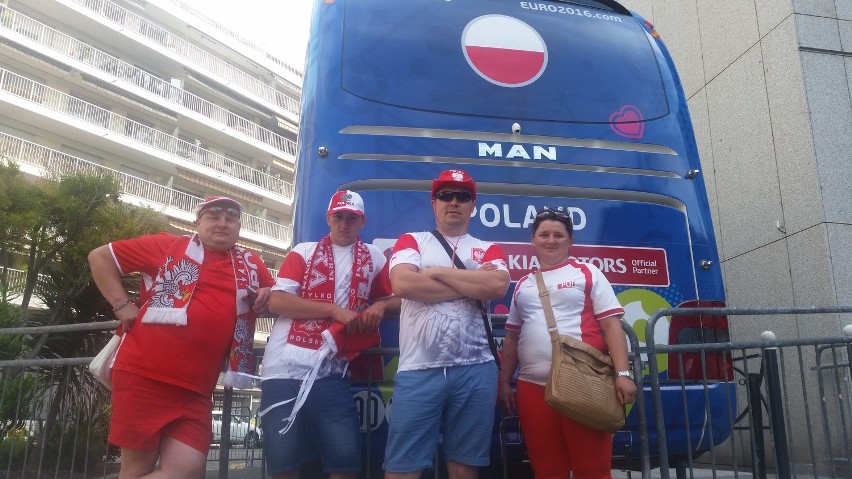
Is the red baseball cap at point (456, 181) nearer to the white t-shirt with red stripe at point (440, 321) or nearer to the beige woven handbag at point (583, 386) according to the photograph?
the white t-shirt with red stripe at point (440, 321)

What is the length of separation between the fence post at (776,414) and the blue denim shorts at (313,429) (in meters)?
2.29

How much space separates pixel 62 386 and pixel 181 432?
7.01 feet

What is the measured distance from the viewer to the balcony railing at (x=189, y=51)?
2819 centimetres

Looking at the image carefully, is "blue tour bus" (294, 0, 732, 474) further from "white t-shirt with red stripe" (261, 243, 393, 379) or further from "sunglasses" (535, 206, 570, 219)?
"sunglasses" (535, 206, 570, 219)

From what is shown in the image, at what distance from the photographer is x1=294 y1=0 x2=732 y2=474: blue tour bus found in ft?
11.5

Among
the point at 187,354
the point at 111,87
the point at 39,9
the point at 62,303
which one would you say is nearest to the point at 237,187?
the point at 111,87

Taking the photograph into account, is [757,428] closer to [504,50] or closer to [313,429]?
[313,429]

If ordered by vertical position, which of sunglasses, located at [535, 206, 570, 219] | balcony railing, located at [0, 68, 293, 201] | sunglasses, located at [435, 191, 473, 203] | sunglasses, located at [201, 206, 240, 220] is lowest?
sunglasses, located at [535, 206, 570, 219]

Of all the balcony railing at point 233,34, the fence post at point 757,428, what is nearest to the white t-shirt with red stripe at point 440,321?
the fence post at point 757,428

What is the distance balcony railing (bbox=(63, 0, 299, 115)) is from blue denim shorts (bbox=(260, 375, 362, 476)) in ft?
97.0

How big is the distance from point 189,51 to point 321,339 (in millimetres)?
32272

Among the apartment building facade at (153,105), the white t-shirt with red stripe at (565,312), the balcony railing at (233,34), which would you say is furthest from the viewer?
the balcony railing at (233,34)

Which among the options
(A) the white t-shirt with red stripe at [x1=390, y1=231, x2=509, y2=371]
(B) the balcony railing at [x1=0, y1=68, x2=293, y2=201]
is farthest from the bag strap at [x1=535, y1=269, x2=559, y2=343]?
(B) the balcony railing at [x1=0, y1=68, x2=293, y2=201]

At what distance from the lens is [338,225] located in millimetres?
3092
